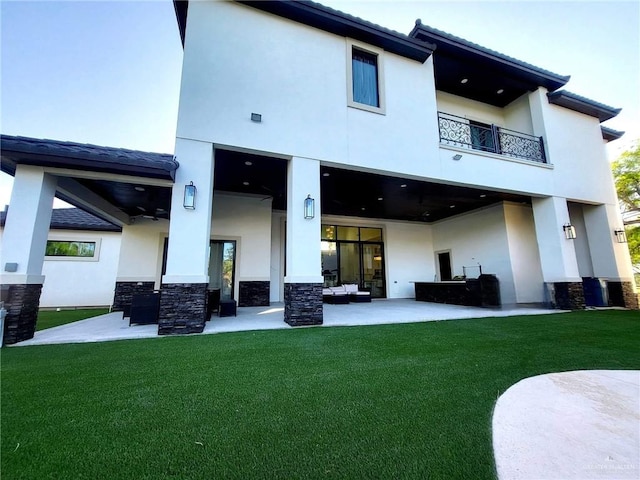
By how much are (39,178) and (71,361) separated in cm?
343

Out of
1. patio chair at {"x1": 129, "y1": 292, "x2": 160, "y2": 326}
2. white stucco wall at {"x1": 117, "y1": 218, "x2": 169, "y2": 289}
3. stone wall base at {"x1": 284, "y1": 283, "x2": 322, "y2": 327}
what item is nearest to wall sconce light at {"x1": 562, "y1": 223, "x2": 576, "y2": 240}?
stone wall base at {"x1": 284, "y1": 283, "x2": 322, "y2": 327}

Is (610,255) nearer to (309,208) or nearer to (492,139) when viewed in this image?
(492,139)

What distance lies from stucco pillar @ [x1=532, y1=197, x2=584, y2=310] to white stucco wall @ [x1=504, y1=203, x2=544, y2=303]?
1137 millimetres

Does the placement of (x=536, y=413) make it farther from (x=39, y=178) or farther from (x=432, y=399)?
(x=39, y=178)

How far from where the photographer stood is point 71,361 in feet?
10.8

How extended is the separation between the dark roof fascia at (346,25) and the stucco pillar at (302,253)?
3470 mm

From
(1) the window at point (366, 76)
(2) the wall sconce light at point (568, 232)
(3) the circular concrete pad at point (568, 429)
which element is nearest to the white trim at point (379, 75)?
(1) the window at point (366, 76)

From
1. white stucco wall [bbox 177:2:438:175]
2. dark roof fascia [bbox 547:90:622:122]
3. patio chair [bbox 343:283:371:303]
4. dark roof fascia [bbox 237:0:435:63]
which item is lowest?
patio chair [bbox 343:283:371:303]

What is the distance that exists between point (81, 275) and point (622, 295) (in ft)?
61.8

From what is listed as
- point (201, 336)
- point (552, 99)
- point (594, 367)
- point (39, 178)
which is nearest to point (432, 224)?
point (552, 99)

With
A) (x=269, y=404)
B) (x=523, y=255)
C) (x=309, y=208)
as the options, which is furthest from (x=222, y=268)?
(x=523, y=255)

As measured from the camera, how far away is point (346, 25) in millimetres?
6508

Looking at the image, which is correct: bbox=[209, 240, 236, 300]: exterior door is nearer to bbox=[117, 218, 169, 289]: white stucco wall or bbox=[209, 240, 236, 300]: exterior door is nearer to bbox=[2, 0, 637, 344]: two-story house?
bbox=[2, 0, 637, 344]: two-story house

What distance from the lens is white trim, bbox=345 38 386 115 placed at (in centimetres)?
664
